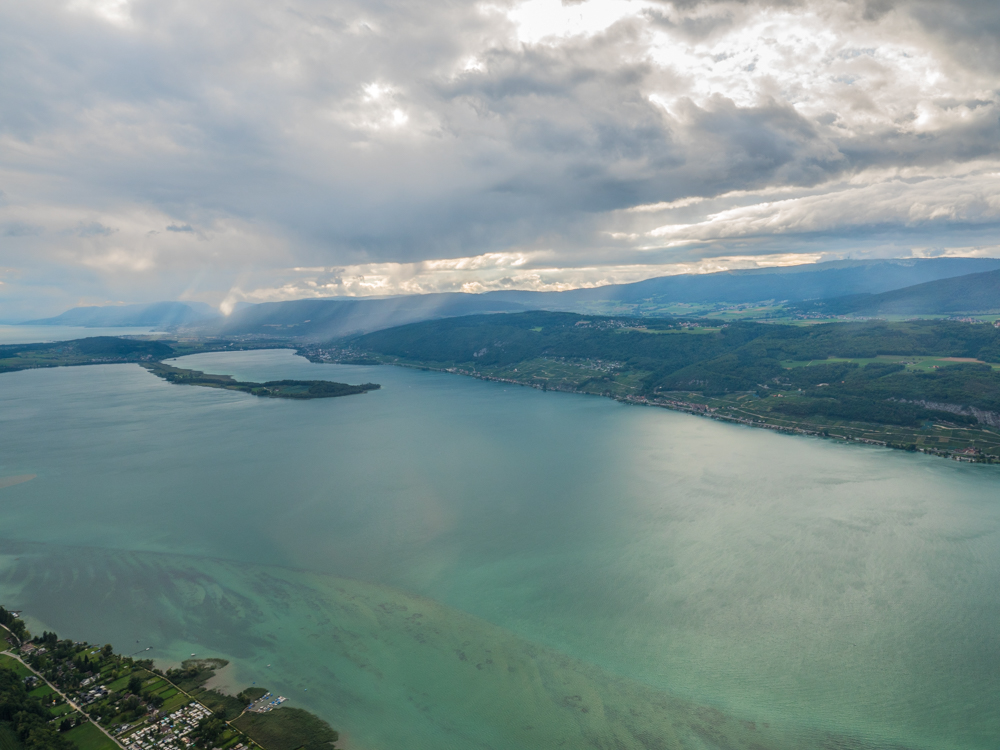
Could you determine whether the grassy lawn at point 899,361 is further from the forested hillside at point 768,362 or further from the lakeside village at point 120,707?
the lakeside village at point 120,707

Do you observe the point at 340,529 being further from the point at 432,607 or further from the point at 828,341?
the point at 828,341

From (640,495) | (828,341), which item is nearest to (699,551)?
(640,495)

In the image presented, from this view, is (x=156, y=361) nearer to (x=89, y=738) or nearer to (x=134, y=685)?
(x=134, y=685)

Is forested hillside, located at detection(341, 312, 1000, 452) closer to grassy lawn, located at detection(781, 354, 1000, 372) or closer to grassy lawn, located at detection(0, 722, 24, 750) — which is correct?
grassy lawn, located at detection(781, 354, 1000, 372)

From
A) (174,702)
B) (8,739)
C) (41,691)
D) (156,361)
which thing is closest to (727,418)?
(174,702)

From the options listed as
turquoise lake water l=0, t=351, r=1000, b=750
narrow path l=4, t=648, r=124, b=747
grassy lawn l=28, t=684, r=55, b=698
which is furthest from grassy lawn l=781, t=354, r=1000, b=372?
grassy lawn l=28, t=684, r=55, b=698

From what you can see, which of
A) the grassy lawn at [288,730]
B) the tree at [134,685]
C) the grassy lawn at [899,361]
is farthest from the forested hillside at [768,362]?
the tree at [134,685]
